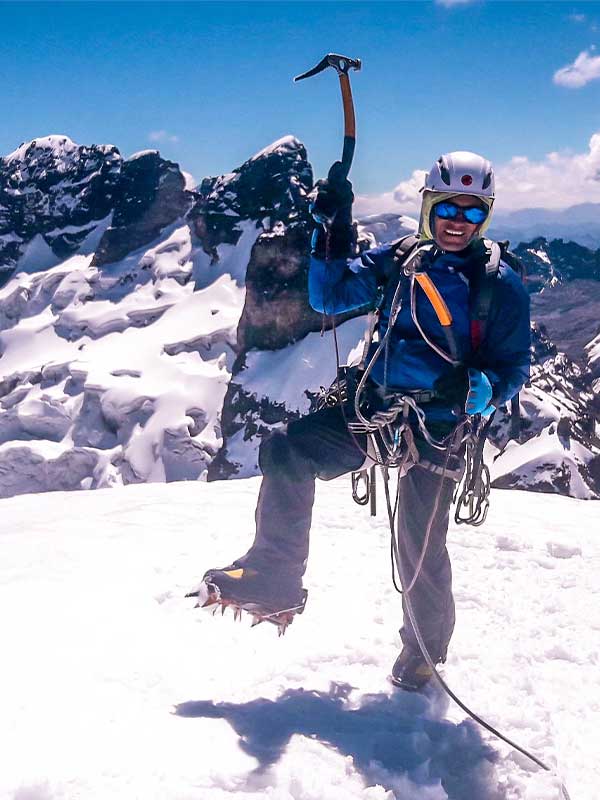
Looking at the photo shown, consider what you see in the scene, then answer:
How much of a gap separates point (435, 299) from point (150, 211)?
126 m

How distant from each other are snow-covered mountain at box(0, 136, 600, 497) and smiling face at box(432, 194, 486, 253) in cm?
5203

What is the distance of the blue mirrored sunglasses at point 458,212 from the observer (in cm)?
450

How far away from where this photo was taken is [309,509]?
15.6 feet

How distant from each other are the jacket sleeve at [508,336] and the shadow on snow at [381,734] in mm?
2141

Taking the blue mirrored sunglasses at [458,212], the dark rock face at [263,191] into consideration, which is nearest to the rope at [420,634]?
the blue mirrored sunglasses at [458,212]

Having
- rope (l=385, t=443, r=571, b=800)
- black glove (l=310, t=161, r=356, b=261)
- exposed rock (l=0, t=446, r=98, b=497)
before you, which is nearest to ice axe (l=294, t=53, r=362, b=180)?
black glove (l=310, t=161, r=356, b=261)

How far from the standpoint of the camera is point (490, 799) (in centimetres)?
360

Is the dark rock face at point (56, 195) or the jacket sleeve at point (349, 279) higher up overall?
the dark rock face at point (56, 195)

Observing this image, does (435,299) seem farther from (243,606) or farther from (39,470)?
(39,470)

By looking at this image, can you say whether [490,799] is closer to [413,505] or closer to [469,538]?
[413,505]

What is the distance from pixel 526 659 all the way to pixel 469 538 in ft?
8.43

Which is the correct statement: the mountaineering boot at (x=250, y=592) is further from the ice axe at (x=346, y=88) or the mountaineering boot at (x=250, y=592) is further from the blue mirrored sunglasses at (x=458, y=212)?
the ice axe at (x=346, y=88)

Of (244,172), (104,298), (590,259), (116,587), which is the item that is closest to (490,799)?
Answer: (116,587)

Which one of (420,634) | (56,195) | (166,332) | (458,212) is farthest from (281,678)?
(56,195)
